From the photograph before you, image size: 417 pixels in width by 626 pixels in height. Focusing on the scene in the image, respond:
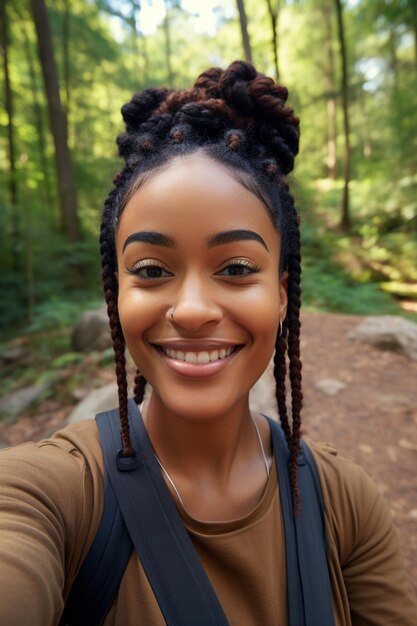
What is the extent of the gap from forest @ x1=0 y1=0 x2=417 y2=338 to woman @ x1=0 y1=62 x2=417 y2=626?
518 cm

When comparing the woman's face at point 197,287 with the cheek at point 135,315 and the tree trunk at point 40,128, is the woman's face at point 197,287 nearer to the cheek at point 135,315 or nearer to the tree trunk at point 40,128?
the cheek at point 135,315

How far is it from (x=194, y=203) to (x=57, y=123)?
34.4ft

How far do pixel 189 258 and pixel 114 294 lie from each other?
0.48 m

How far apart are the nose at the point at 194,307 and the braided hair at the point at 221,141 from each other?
1.14ft

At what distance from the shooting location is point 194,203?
1.05 m

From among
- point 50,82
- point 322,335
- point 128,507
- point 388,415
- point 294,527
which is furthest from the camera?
point 50,82

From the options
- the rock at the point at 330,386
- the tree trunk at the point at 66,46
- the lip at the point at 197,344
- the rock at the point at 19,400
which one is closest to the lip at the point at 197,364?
the lip at the point at 197,344

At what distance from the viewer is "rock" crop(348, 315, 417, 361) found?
5840 millimetres

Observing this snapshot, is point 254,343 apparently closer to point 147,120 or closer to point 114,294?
point 114,294

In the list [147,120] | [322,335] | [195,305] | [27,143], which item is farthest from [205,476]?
[27,143]

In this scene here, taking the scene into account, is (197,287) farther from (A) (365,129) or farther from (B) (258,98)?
(A) (365,129)

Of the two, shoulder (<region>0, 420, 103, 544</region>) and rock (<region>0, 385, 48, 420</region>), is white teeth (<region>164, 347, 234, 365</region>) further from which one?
rock (<region>0, 385, 48, 420</region>)

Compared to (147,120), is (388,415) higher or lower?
lower

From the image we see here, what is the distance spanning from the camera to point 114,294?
143 centimetres
